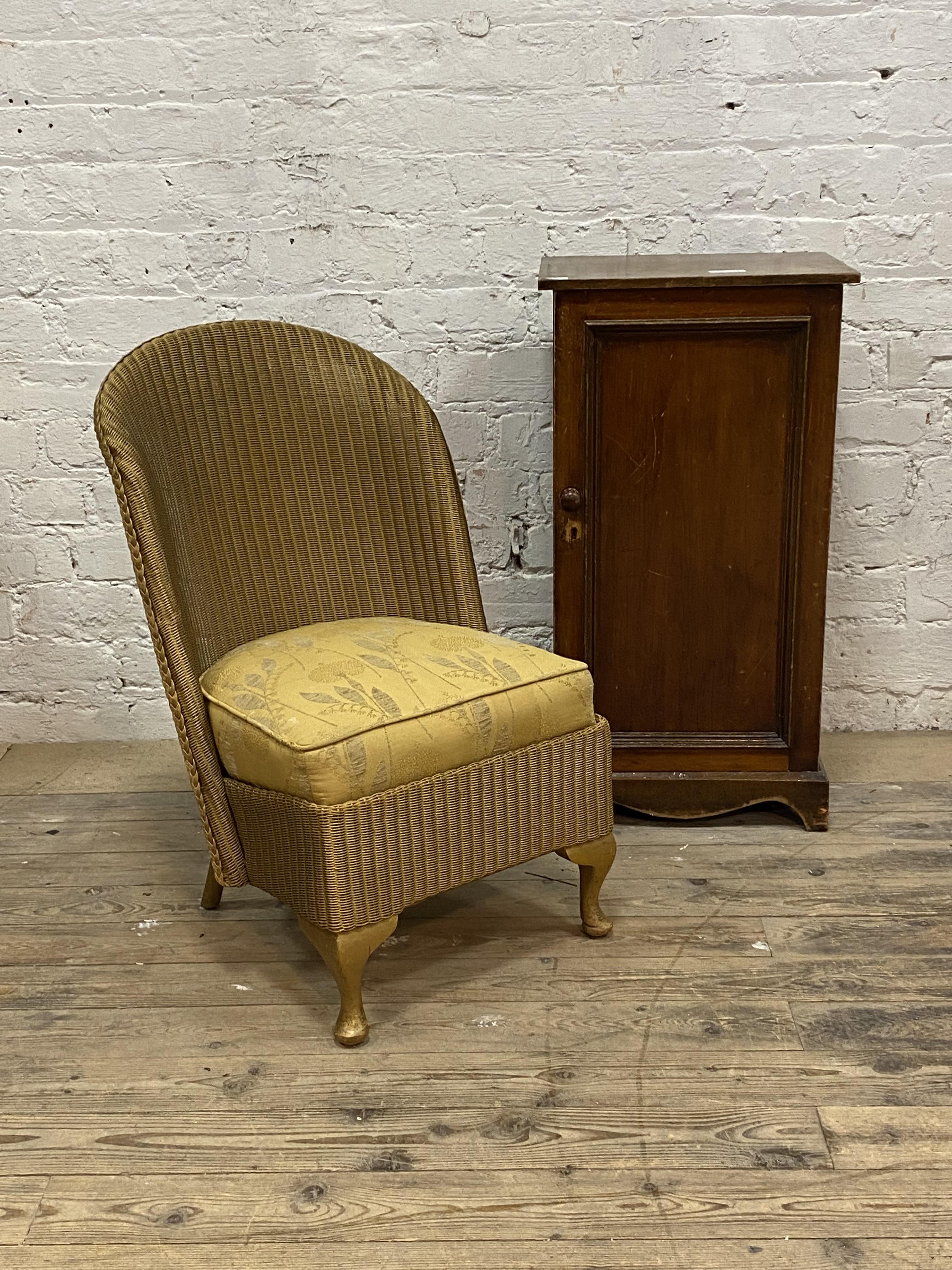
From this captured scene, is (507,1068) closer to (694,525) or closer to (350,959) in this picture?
(350,959)

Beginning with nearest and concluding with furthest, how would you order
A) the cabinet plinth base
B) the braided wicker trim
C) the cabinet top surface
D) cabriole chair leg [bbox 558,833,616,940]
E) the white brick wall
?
the braided wicker trim → cabriole chair leg [bbox 558,833,616,940] → the cabinet top surface → the cabinet plinth base → the white brick wall

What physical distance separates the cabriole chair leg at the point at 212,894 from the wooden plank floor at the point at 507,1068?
0.04m

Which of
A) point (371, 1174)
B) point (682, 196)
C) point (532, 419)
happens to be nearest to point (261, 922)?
point (371, 1174)

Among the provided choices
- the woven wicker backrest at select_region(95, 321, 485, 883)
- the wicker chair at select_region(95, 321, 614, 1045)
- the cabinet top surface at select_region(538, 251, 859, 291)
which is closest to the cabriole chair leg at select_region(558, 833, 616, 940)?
the wicker chair at select_region(95, 321, 614, 1045)

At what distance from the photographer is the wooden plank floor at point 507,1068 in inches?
59.5

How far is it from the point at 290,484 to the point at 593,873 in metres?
0.87

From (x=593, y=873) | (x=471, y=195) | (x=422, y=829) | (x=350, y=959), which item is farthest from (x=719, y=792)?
(x=471, y=195)

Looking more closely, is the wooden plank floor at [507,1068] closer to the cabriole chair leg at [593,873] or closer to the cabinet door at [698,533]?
the cabriole chair leg at [593,873]

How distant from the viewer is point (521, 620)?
298 cm

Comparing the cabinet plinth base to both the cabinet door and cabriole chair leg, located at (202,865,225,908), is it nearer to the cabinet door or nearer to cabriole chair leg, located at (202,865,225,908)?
the cabinet door

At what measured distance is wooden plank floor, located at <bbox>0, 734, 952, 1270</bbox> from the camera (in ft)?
4.96

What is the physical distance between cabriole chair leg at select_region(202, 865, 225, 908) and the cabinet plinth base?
792 mm

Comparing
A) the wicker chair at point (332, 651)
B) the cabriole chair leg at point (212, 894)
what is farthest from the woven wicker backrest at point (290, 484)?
the cabriole chair leg at point (212, 894)

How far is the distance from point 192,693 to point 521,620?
3.85ft
